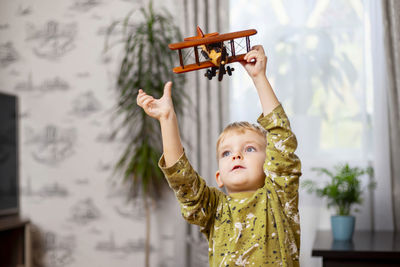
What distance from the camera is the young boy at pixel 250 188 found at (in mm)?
1018

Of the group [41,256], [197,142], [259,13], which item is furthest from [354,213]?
[41,256]

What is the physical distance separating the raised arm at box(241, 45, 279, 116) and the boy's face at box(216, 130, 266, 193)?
0.34ft

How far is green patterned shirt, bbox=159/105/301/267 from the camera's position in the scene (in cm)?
101

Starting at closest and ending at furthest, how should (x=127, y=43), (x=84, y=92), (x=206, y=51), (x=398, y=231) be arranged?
(x=206, y=51), (x=398, y=231), (x=127, y=43), (x=84, y=92)

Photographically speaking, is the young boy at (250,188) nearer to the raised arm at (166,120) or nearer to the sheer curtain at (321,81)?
the raised arm at (166,120)

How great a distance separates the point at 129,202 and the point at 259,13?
1435mm

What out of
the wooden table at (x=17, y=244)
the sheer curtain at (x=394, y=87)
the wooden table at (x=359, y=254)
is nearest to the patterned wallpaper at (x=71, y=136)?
the wooden table at (x=17, y=244)

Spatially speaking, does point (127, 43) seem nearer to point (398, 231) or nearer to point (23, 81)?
point (23, 81)

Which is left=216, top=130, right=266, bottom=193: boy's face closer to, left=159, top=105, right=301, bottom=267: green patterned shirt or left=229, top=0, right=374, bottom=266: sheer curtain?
left=159, top=105, right=301, bottom=267: green patterned shirt

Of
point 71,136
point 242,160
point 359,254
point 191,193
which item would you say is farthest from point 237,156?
point 71,136

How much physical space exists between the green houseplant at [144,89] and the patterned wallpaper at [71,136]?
10 centimetres

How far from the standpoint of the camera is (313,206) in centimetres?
259

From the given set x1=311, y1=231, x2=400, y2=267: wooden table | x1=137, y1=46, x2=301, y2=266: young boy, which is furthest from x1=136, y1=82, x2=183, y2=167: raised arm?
x1=311, y1=231, x2=400, y2=267: wooden table

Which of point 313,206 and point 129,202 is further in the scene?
point 129,202
